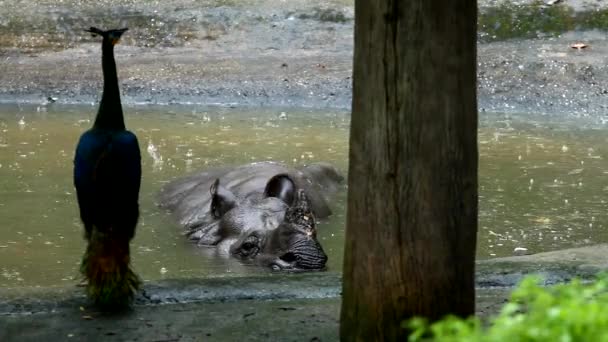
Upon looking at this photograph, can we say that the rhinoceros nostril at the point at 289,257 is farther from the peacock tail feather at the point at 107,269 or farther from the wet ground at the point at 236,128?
the peacock tail feather at the point at 107,269

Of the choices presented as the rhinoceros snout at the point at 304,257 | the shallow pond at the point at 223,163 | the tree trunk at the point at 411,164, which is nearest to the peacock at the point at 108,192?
the shallow pond at the point at 223,163

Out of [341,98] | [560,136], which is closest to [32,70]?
[341,98]

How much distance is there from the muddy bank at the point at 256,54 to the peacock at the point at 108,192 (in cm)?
946

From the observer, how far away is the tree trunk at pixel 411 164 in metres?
4.09

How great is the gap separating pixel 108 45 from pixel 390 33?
163 cm

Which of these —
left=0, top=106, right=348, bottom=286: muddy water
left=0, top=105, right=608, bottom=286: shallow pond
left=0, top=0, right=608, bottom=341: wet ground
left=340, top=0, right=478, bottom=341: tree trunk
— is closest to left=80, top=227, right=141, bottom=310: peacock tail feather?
left=0, top=0, right=608, bottom=341: wet ground

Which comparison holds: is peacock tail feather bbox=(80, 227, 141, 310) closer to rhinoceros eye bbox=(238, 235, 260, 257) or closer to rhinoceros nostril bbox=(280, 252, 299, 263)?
rhinoceros nostril bbox=(280, 252, 299, 263)

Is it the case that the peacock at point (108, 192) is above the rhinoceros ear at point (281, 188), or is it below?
above

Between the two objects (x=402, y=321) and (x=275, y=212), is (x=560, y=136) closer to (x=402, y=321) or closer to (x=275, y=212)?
(x=275, y=212)

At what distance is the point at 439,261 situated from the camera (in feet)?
13.9

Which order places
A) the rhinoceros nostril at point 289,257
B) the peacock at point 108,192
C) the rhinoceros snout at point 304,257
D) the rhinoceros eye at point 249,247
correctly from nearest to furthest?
the peacock at point 108,192, the rhinoceros snout at point 304,257, the rhinoceros nostril at point 289,257, the rhinoceros eye at point 249,247

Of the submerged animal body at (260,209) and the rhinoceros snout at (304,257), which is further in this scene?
the submerged animal body at (260,209)

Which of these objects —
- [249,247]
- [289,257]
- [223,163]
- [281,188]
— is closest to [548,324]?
[289,257]

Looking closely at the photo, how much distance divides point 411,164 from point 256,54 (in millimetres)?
12089
